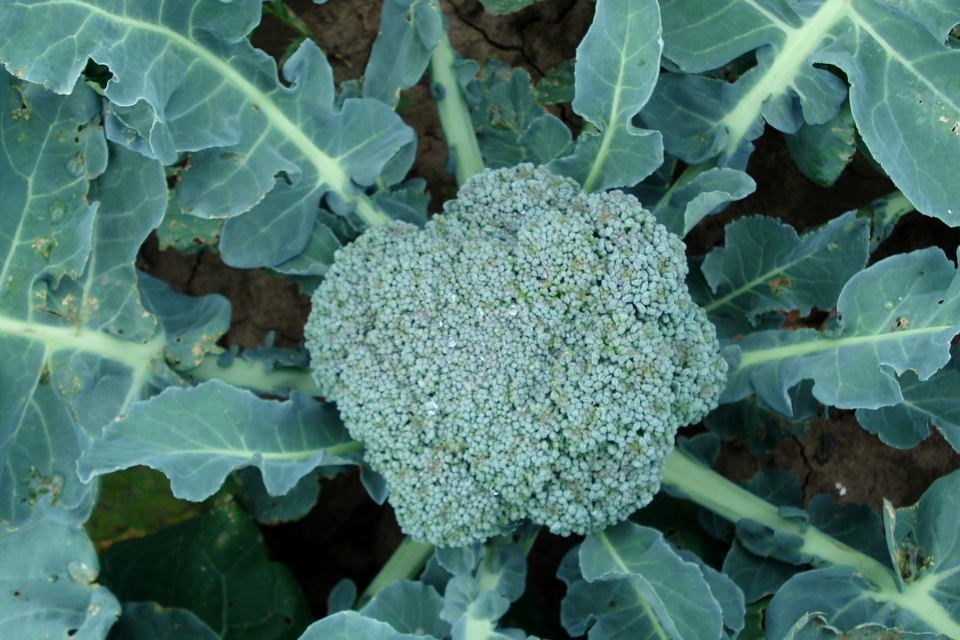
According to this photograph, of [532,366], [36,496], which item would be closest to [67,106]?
[36,496]

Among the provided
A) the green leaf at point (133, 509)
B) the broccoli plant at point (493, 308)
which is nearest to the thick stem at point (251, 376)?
the broccoli plant at point (493, 308)

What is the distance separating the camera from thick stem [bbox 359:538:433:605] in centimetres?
214

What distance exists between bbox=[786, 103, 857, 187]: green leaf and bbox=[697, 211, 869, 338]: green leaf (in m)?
0.16

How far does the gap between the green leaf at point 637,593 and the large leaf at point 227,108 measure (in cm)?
107

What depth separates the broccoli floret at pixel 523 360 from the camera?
5.28 feet

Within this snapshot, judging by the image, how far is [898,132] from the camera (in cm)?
170

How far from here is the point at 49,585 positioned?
182cm

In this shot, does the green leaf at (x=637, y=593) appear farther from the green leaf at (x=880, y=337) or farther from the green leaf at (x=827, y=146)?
the green leaf at (x=827, y=146)

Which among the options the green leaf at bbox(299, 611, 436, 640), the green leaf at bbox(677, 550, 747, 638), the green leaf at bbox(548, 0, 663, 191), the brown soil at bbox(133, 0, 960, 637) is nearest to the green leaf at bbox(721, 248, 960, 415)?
the green leaf at bbox(677, 550, 747, 638)

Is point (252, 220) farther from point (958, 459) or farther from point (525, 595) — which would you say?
point (958, 459)

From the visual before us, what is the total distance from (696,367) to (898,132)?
0.77m

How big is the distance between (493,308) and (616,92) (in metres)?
0.60

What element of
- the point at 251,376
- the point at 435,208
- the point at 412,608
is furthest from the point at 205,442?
the point at 435,208

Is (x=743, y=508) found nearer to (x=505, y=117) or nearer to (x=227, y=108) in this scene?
(x=505, y=117)
